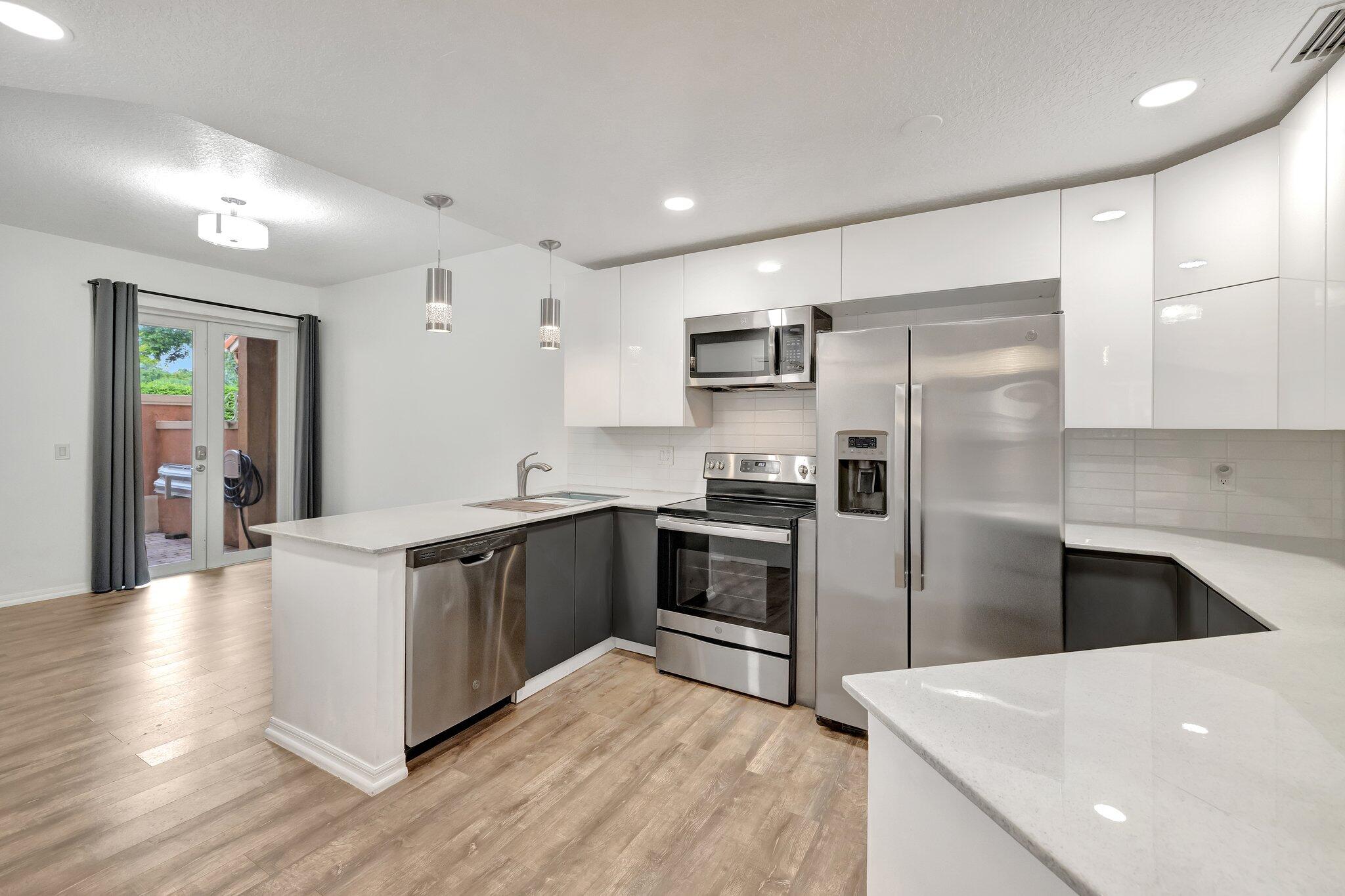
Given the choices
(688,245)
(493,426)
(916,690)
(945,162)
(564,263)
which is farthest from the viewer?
(493,426)

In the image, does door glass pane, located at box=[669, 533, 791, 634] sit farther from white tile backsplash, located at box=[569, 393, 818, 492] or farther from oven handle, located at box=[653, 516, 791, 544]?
white tile backsplash, located at box=[569, 393, 818, 492]

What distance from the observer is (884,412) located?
243 cm

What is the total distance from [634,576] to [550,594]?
21.6 inches

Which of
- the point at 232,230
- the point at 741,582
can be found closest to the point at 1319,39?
the point at 741,582

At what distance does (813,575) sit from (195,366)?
5.58 m

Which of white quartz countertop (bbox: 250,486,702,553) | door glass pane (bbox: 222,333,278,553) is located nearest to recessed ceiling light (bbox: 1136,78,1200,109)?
white quartz countertop (bbox: 250,486,702,553)

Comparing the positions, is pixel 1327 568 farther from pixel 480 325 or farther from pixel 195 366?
pixel 195 366

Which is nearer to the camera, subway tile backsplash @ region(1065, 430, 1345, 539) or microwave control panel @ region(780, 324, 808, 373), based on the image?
subway tile backsplash @ region(1065, 430, 1345, 539)

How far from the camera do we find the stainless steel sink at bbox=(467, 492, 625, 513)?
3.04 m

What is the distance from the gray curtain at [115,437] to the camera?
4430 mm

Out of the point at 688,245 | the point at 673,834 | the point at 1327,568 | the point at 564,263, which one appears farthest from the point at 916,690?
the point at 564,263

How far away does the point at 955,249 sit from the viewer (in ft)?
8.36

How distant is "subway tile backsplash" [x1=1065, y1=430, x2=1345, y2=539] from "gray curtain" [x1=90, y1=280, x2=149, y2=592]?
6.44m

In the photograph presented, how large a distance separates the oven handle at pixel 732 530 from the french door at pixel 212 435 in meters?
4.70
